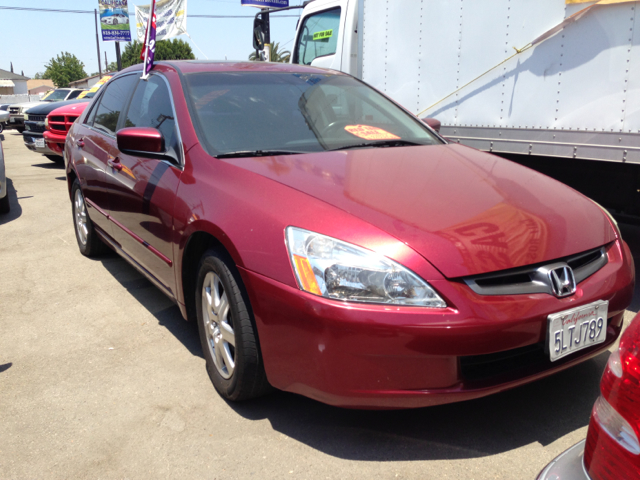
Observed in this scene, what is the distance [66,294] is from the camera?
4285 mm

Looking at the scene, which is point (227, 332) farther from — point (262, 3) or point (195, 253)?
point (262, 3)

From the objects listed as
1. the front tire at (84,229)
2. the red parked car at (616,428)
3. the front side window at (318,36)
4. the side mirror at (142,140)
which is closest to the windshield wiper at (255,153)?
the side mirror at (142,140)

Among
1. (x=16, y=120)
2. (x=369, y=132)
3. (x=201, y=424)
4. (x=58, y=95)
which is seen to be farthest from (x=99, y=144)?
(x=16, y=120)

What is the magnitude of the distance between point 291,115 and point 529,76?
6.18 ft

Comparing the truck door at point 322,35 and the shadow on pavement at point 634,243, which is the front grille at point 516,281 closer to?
the shadow on pavement at point 634,243

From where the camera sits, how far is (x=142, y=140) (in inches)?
118

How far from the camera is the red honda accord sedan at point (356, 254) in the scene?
200 cm

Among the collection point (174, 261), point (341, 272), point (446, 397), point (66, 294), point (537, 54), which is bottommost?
point (66, 294)

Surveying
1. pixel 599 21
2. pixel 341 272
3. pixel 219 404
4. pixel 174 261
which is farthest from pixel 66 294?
pixel 599 21

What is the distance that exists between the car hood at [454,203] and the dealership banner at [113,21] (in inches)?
930

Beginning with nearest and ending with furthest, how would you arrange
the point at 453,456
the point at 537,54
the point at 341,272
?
1. the point at 341,272
2. the point at 453,456
3. the point at 537,54

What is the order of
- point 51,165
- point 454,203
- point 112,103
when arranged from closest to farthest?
point 454,203, point 112,103, point 51,165

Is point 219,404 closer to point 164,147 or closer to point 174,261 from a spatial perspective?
point 174,261

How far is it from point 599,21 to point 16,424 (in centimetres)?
394
